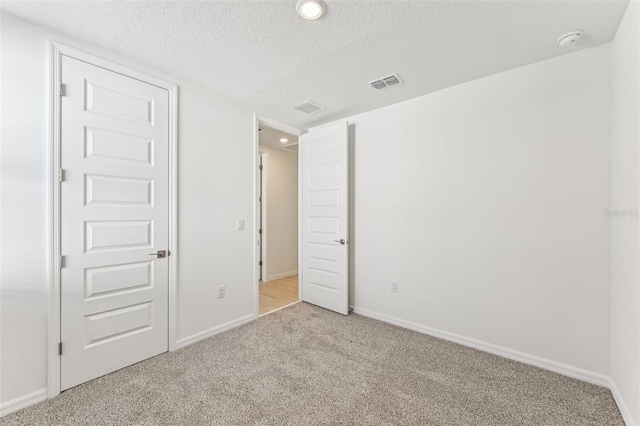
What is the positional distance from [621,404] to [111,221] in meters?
3.74

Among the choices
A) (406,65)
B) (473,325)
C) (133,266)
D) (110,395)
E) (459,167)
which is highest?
(406,65)

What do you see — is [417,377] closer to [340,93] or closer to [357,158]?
[357,158]

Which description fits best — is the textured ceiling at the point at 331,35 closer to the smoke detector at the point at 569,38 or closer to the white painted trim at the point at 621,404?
the smoke detector at the point at 569,38

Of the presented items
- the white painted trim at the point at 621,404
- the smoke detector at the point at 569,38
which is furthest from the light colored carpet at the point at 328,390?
the smoke detector at the point at 569,38

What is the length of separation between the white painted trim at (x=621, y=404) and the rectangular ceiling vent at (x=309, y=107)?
3.37m

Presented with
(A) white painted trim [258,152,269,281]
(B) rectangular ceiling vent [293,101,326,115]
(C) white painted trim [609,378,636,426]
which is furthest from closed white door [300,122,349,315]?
(C) white painted trim [609,378,636,426]

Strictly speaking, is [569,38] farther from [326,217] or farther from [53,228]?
[53,228]

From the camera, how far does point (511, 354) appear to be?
2.24 meters

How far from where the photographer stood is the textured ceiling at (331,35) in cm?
158

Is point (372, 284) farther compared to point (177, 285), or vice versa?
point (372, 284)

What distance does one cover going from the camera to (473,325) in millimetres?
2445

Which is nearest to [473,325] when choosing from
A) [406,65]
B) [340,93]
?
[406,65]

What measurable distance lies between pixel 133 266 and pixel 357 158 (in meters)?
2.56

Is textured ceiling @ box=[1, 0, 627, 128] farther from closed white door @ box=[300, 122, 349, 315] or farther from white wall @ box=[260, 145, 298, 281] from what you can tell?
white wall @ box=[260, 145, 298, 281]
